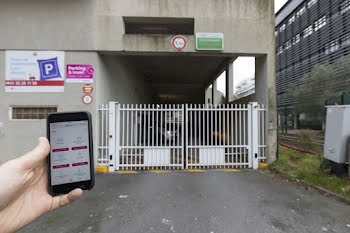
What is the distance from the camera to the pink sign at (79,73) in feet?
15.3

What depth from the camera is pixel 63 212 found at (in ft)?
9.28

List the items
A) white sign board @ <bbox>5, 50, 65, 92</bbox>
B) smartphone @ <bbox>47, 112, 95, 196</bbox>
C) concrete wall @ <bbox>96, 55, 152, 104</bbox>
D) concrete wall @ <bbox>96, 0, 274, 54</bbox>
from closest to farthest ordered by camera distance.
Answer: smartphone @ <bbox>47, 112, 95, 196</bbox> → white sign board @ <bbox>5, 50, 65, 92</bbox> → concrete wall @ <bbox>96, 0, 274, 54</bbox> → concrete wall @ <bbox>96, 55, 152, 104</bbox>

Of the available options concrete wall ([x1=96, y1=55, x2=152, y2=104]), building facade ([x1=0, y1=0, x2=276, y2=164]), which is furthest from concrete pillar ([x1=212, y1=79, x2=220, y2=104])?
building facade ([x1=0, y1=0, x2=276, y2=164])

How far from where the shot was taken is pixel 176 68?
10.5m

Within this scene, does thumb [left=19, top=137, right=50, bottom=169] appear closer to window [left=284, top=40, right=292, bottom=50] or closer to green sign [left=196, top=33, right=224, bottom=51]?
green sign [left=196, top=33, right=224, bottom=51]

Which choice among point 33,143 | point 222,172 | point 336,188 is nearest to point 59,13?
point 33,143

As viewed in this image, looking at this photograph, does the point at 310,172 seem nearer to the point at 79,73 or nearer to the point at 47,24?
the point at 79,73

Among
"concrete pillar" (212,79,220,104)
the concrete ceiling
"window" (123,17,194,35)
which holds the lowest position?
"concrete pillar" (212,79,220,104)

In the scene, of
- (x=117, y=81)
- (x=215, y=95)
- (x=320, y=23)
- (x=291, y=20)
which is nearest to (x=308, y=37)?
(x=320, y=23)

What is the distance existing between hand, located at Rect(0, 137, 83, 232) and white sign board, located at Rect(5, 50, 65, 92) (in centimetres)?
415

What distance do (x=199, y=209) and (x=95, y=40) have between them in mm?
5280

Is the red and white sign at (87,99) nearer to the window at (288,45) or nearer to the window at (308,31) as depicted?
the window at (308,31)

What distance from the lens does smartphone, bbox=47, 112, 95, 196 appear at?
1346 millimetres

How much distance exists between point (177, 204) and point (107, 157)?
287 cm
